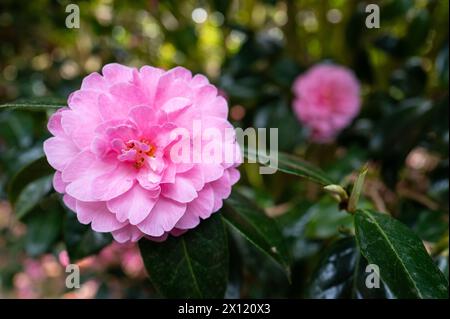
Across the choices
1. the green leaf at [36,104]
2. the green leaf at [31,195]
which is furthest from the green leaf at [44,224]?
the green leaf at [36,104]

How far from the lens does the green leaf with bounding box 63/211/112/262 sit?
0.71 m

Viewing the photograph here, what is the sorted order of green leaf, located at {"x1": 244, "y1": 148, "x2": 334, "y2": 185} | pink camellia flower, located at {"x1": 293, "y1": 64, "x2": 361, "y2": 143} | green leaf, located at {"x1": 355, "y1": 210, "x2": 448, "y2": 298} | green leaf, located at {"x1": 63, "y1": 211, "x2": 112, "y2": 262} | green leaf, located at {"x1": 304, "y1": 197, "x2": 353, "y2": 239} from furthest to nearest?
pink camellia flower, located at {"x1": 293, "y1": 64, "x2": 361, "y2": 143} → green leaf, located at {"x1": 304, "y1": 197, "x2": 353, "y2": 239} → green leaf, located at {"x1": 63, "y1": 211, "x2": 112, "y2": 262} → green leaf, located at {"x1": 244, "y1": 148, "x2": 334, "y2": 185} → green leaf, located at {"x1": 355, "y1": 210, "x2": 448, "y2": 298}

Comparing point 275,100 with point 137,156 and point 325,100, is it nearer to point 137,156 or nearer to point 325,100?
point 325,100

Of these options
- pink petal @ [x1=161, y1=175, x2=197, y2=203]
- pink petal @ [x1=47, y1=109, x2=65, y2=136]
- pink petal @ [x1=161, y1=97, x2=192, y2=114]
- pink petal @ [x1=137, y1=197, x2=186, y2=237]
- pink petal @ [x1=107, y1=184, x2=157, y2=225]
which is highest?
pink petal @ [x1=161, y1=97, x2=192, y2=114]

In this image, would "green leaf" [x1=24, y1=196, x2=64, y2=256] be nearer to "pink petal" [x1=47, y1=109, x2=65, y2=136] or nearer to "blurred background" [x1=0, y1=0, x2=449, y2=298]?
"blurred background" [x1=0, y1=0, x2=449, y2=298]

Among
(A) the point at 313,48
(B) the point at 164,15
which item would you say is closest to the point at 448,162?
(A) the point at 313,48

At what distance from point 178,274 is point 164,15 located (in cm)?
110

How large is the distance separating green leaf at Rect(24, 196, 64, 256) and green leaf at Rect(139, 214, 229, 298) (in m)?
0.46

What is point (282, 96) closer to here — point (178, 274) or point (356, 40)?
point (356, 40)

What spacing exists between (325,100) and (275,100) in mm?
135

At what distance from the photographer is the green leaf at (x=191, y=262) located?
57 cm

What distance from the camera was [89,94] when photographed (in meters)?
0.55

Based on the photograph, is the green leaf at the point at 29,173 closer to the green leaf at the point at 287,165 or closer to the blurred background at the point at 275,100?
the blurred background at the point at 275,100

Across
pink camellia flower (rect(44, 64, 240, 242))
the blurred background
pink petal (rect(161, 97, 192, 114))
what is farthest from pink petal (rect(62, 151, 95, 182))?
the blurred background
